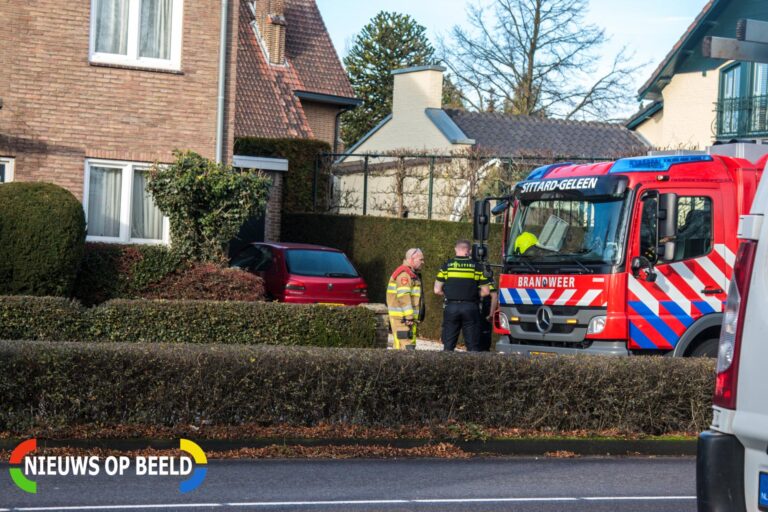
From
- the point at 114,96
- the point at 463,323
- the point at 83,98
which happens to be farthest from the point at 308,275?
the point at 463,323

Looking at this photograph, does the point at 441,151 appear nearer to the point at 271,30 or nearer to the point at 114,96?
the point at 271,30

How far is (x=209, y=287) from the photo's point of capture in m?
17.7

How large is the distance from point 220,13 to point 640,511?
13.0 m

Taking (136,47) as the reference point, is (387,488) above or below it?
below

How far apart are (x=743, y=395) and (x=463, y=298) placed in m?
10.5

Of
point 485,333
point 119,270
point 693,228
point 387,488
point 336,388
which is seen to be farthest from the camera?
point 119,270

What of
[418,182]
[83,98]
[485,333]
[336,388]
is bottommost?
[336,388]

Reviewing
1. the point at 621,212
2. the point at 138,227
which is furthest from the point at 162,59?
the point at 621,212

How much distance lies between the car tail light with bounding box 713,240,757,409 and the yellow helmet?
954cm

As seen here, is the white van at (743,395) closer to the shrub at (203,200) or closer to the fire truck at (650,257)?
the fire truck at (650,257)

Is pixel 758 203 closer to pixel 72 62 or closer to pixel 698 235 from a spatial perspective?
pixel 698 235

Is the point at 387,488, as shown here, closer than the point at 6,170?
Yes

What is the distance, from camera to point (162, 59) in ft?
62.1

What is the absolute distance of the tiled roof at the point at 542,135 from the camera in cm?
3959
